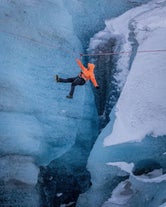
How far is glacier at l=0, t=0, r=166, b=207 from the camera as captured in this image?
557 cm

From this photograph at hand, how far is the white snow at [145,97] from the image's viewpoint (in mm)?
5559

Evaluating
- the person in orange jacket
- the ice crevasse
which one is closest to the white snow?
the ice crevasse

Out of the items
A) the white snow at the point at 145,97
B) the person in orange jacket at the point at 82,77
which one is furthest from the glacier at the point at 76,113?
the person in orange jacket at the point at 82,77

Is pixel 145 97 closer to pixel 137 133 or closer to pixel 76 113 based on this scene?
pixel 137 133

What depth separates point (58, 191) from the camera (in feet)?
19.6

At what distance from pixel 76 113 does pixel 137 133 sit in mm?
1224

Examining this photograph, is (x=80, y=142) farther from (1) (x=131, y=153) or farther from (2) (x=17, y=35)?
(2) (x=17, y=35)

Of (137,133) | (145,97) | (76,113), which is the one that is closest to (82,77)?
(76,113)

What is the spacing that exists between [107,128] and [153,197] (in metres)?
1.52

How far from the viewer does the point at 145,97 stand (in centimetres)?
564

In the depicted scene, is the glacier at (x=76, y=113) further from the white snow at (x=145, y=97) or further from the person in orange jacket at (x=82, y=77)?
the person in orange jacket at (x=82, y=77)

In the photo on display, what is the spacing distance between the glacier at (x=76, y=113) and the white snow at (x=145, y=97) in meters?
0.02

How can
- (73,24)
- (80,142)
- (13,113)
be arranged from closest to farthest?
(13,113) → (80,142) → (73,24)

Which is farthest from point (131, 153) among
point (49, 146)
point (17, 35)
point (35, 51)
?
point (17, 35)
